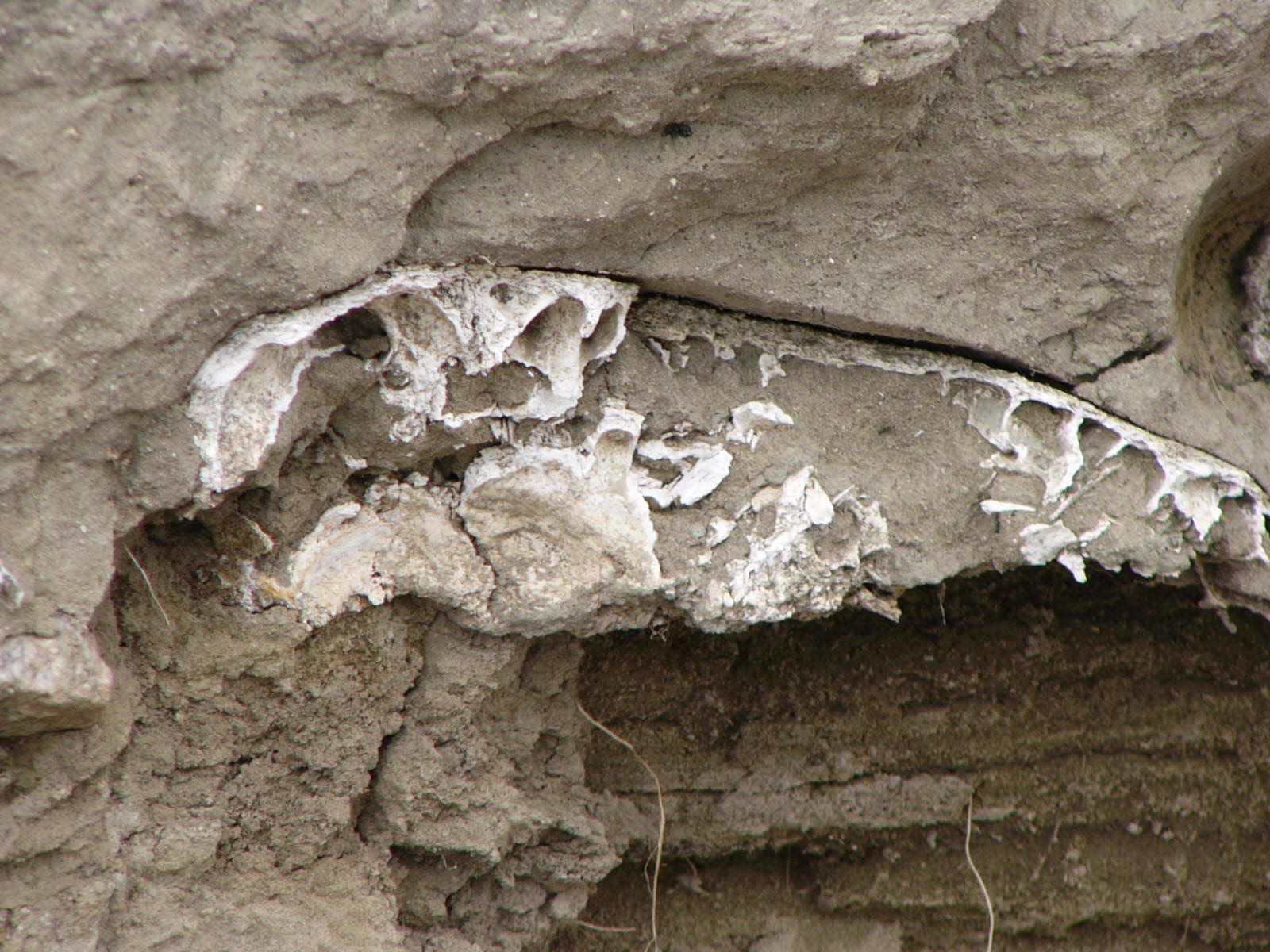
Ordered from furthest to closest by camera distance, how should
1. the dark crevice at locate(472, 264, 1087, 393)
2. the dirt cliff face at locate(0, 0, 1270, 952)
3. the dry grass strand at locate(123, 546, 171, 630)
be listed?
the dark crevice at locate(472, 264, 1087, 393) < the dry grass strand at locate(123, 546, 171, 630) < the dirt cliff face at locate(0, 0, 1270, 952)

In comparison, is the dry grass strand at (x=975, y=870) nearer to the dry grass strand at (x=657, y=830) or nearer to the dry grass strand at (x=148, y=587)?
the dry grass strand at (x=657, y=830)

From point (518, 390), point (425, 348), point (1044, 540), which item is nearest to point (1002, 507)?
point (1044, 540)

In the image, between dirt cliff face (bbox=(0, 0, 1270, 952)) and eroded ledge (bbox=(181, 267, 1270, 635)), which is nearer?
dirt cliff face (bbox=(0, 0, 1270, 952))

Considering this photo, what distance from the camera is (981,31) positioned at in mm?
1065

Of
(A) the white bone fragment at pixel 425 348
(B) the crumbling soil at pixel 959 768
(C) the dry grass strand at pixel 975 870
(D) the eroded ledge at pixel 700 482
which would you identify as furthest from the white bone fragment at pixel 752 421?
(C) the dry grass strand at pixel 975 870

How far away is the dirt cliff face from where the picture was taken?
0.90 m

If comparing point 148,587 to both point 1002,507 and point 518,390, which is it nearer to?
point 518,390

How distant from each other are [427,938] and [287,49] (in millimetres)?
1034

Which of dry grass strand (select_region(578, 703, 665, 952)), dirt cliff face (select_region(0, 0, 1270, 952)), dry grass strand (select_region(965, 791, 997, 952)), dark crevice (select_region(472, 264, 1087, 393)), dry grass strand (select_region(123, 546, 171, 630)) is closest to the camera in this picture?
dirt cliff face (select_region(0, 0, 1270, 952))

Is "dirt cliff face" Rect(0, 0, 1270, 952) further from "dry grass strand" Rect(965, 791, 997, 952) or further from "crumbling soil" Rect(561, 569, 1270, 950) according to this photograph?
Answer: "dry grass strand" Rect(965, 791, 997, 952)

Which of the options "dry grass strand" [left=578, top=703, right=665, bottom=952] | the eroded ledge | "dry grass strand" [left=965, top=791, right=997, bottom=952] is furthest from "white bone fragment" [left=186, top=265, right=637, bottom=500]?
"dry grass strand" [left=965, top=791, right=997, bottom=952]

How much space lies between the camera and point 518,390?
112 centimetres

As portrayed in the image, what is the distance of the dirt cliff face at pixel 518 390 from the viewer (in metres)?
0.90

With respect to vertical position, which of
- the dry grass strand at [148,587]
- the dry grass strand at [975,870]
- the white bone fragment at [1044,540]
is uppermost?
the dry grass strand at [148,587]
